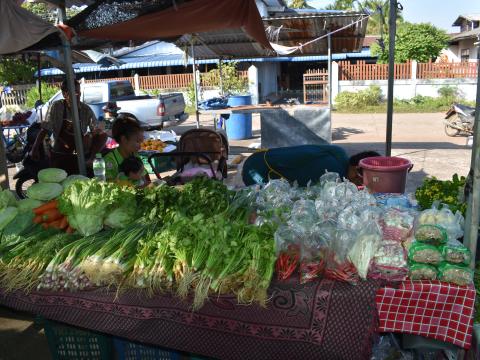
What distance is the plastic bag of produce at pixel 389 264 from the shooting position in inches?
86.0

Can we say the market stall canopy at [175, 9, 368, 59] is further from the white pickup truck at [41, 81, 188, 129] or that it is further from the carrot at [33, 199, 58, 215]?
the carrot at [33, 199, 58, 215]

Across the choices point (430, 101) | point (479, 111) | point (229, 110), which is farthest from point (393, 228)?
point (430, 101)

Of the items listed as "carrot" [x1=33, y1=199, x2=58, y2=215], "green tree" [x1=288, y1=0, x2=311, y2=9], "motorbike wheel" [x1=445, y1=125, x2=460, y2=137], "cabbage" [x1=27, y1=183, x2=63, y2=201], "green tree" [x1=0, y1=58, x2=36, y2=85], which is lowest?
"motorbike wheel" [x1=445, y1=125, x2=460, y2=137]

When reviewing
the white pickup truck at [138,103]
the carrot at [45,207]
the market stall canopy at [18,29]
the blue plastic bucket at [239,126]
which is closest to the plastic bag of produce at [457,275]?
the carrot at [45,207]

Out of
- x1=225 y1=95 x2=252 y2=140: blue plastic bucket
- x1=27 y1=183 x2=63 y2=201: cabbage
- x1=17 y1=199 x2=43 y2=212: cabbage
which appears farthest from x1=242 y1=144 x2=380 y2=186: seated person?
x1=225 y1=95 x2=252 y2=140: blue plastic bucket

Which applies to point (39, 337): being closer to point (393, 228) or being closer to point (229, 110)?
point (393, 228)

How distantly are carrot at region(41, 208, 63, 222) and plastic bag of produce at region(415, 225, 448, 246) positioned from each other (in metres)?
2.39

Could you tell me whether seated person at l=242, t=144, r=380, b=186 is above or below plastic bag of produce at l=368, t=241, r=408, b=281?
above

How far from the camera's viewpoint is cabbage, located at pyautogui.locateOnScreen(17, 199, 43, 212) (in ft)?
10.0

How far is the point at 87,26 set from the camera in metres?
4.08

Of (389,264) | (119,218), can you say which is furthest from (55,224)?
(389,264)

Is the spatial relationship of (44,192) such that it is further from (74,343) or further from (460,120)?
(460,120)

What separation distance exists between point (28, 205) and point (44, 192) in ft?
0.48

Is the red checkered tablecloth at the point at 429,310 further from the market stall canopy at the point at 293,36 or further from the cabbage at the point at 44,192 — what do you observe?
the market stall canopy at the point at 293,36
